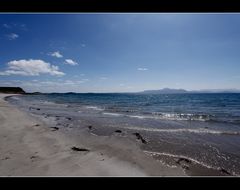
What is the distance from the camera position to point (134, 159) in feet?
15.9
